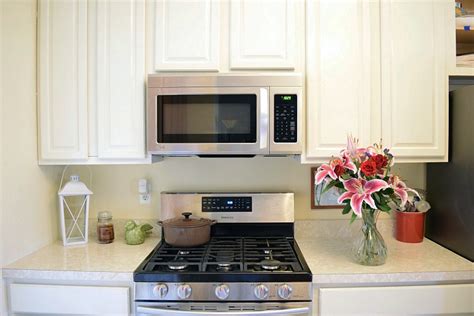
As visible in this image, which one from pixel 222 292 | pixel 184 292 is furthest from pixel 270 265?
pixel 184 292

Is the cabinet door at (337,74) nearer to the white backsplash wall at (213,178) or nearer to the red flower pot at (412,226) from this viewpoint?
the white backsplash wall at (213,178)

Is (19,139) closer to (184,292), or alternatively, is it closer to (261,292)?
(184,292)

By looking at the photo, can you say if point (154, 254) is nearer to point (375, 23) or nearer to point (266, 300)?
point (266, 300)

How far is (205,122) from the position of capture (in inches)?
62.9

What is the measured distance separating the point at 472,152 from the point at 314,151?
28.3 inches

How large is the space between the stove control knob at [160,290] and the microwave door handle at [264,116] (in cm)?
76

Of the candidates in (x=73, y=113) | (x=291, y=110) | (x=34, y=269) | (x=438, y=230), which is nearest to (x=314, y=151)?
(x=291, y=110)

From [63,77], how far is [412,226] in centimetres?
200

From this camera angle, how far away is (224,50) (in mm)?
1641

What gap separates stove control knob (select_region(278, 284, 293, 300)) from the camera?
1.36 metres

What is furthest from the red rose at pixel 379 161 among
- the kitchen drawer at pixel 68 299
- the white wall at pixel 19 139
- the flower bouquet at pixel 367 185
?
the white wall at pixel 19 139

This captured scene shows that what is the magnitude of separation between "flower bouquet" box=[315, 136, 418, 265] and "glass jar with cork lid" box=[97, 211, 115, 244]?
116 centimetres

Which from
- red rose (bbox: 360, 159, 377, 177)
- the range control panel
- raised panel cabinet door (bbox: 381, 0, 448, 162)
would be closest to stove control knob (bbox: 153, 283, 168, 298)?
the range control panel

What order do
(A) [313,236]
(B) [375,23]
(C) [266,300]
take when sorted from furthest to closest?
(A) [313,236] → (B) [375,23] → (C) [266,300]
